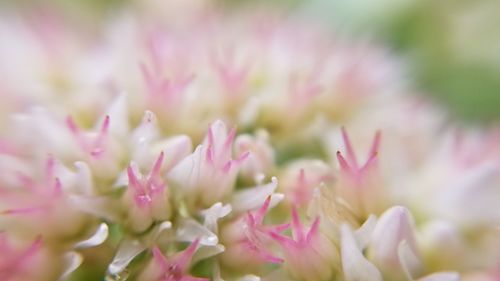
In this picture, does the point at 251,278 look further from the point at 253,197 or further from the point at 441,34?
the point at 441,34

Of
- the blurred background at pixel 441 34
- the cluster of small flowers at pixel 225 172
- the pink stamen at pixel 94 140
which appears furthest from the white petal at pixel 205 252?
the blurred background at pixel 441 34

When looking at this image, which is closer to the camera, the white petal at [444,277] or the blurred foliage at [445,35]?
the white petal at [444,277]

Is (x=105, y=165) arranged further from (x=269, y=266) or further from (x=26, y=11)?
(x=26, y=11)

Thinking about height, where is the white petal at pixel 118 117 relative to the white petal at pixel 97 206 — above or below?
above

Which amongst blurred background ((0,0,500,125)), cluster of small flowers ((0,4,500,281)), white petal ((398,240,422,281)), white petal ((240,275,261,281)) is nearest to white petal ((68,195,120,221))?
cluster of small flowers ((0,4,500,281))

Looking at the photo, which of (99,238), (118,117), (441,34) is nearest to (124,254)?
(99,238)

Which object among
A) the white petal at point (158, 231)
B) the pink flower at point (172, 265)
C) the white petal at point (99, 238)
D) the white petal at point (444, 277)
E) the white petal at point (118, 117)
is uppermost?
the white petal at point (118, 117)

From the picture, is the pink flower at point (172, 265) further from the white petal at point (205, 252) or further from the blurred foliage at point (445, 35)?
the blurred foliage at point (445, 35)

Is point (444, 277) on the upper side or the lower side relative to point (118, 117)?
lower
